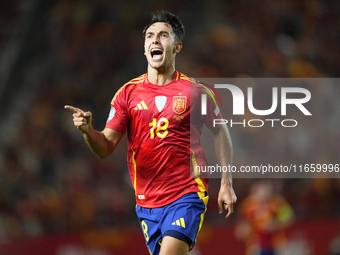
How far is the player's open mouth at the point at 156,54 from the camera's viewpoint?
3606 millimetres

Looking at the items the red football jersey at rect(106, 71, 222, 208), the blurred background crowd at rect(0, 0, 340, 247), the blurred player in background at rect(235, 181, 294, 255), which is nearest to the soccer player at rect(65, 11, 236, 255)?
the red football jersey at rect(106, 71, 222, 208)

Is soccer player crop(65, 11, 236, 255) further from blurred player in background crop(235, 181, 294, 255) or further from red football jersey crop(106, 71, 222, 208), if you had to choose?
blurred player in background crop(235, 181, 294, 255)

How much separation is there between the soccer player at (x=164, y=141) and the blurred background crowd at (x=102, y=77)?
410 centimetres

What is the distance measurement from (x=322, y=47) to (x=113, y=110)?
973 cm

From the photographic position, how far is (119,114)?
3.63 meters

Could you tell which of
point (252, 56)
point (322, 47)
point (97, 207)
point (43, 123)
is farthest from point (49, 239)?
point (322, 47)

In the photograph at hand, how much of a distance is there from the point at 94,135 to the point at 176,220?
2.93 feet

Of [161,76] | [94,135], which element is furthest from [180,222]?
[161,76]

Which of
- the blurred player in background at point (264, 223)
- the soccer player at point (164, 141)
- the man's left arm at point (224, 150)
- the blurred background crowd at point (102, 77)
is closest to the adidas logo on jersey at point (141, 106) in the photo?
the soccer player at point (164, 141)

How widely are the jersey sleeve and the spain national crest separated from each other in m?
0.42

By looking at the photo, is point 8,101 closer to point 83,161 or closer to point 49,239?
point 83,161

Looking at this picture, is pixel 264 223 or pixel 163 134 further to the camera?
pixel 264 223

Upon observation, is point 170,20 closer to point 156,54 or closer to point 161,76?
point 156,54

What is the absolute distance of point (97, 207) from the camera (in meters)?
7.88
